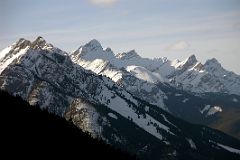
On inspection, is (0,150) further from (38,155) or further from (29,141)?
(29,141)

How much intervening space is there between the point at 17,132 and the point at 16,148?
80.8ft

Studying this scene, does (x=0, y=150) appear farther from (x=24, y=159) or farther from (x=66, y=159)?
(x=66, y=159)

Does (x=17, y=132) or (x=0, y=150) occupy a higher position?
(x=17, y=132)

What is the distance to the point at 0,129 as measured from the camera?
192m

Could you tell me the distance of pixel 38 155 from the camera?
580 feet

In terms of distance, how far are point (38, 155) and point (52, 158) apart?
944 centimetres

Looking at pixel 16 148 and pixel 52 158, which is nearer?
pixel 16 148

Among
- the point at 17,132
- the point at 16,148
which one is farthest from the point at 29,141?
the point at 16,148

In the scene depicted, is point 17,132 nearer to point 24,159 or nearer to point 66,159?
point 66,159

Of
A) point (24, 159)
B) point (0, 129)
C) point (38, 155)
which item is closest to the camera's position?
point (24, 159)

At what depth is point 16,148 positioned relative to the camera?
563 ft

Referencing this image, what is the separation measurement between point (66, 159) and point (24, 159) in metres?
36.2

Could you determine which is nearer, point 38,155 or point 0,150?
point 0,150

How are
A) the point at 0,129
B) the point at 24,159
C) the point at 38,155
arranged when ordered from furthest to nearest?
the point at 0,129
the point at 38,155
the point at 24,159
